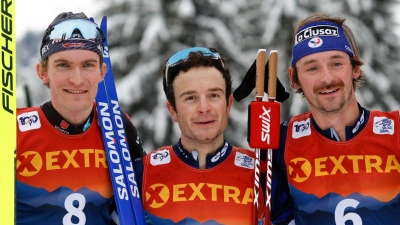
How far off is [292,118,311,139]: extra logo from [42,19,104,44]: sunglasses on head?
144 centimetres

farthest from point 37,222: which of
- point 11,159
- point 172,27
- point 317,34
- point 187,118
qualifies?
point 172,27

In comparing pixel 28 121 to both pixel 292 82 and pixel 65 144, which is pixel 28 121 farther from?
pixel 292 82

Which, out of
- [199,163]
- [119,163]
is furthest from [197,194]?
[119,163]

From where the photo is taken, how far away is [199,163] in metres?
4.40

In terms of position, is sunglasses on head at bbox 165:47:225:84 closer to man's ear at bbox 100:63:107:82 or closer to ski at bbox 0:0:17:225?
man's ear at bbox 100:63:107:82

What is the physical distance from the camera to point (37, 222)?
4234mm

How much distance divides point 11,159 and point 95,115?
3.56 ft

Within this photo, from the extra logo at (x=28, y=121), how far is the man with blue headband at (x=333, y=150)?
5.27 feet

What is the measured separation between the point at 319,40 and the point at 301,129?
607mm

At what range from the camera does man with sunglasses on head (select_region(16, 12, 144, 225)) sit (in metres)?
4.24

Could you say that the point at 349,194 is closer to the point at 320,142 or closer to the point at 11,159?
the point at 320,142

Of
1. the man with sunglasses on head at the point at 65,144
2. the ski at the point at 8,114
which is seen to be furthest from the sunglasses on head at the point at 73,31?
the ski at the point at 8,114

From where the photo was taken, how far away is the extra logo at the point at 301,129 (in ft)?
14.6

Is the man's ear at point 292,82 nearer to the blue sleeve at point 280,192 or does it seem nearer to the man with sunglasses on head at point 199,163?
the blue sleeve at point 280,192
